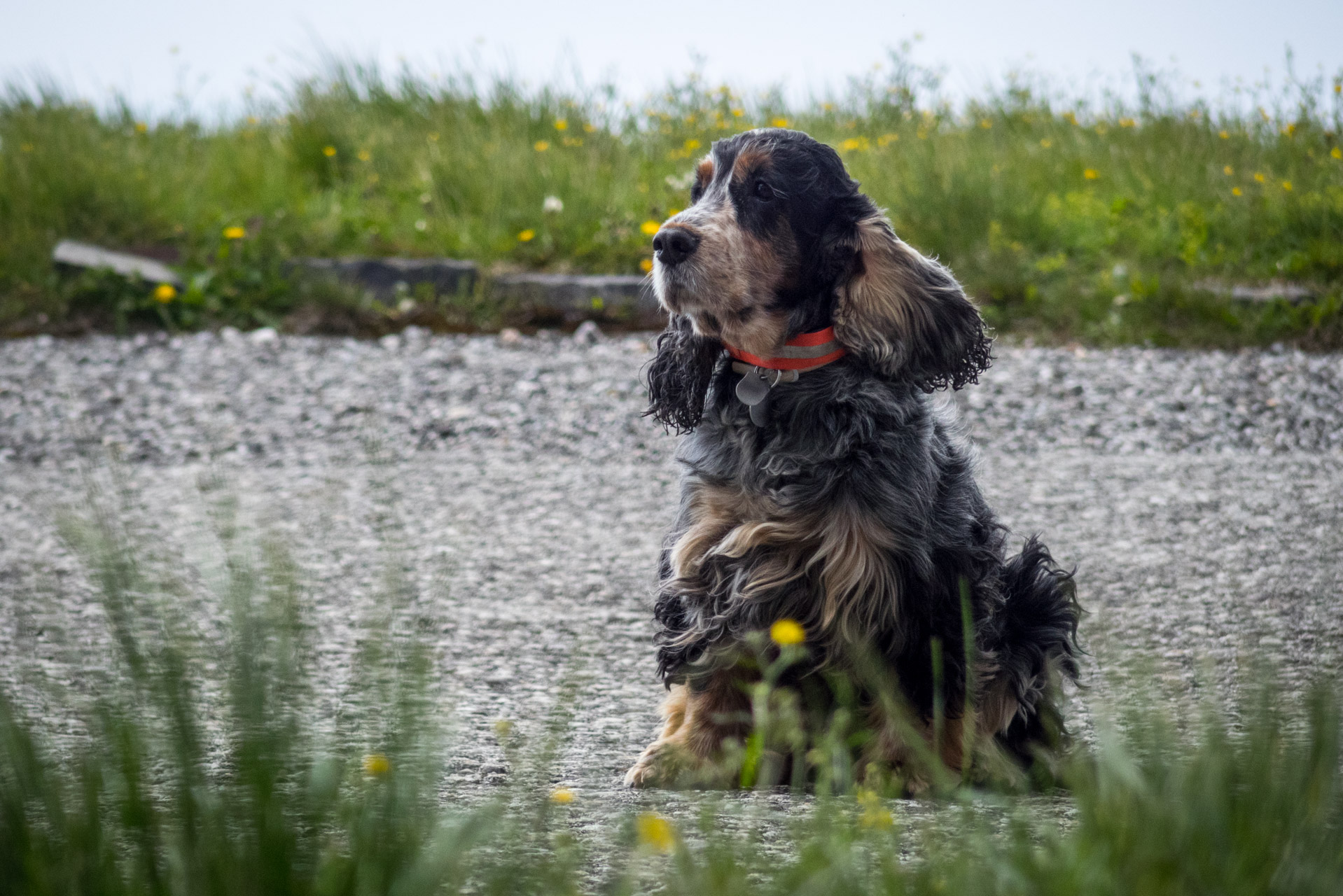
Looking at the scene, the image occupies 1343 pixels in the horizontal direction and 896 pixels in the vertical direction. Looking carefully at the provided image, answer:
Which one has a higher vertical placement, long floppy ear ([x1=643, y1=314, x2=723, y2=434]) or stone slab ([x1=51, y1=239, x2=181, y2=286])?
stone slab ([x1=51, y1=239, x2=181, y2=286])

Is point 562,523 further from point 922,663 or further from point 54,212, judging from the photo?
point 54,212

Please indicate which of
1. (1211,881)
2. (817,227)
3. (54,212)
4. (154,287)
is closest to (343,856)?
(1211,881)

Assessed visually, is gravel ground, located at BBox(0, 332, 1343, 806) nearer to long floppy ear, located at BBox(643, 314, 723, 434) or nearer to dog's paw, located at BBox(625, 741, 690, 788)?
dog's paw, located at BBox(625, 741, 690, 788)

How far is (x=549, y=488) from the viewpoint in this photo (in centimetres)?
620

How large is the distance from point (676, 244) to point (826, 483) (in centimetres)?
70

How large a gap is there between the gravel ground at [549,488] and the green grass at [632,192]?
749 millimetres

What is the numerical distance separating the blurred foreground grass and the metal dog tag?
132 centimetres

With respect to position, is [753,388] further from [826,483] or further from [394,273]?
[394,273]

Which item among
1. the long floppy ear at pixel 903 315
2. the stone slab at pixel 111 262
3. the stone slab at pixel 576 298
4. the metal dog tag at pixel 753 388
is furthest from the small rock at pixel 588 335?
the metal dog tag at pixel 753 388

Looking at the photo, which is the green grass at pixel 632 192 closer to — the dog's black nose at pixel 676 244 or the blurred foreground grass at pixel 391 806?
the dog's black nose at pixel 676 244

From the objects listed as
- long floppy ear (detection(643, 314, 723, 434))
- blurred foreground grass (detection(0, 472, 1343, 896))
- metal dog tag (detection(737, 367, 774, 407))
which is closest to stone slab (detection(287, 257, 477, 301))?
long floppy ear (detection(643, 314, 723, 434))

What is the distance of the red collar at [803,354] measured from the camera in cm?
301

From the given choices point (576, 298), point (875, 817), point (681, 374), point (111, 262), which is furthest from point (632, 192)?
point (875, 817)

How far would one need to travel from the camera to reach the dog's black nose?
2.99 metres
